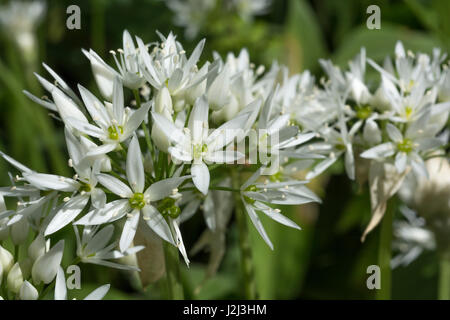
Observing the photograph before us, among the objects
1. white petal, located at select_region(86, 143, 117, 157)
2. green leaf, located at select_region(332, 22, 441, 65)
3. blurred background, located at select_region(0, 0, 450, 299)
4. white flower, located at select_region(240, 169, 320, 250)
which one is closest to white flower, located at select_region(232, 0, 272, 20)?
blurred background, located at select_region(0, 0, 450, 299)

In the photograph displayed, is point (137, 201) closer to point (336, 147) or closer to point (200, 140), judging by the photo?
point (200, 140)

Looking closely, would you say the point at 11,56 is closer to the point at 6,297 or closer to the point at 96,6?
the point at 96,6

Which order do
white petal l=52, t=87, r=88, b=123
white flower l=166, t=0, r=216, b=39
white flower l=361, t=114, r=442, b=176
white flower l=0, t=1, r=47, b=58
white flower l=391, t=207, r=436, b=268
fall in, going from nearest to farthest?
white petal l=52, t=87, r=88, b=123 < white flower l=361, t=114, r=442, b=176 < white flower l=391, t=207, r=436, b=268 < white flower l=0, t=1, r=47, b=58 < white flower l=166, t=0, r=216, b=39

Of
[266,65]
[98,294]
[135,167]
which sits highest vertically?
[266,65]

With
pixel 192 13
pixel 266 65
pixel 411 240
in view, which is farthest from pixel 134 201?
pixel 192 13

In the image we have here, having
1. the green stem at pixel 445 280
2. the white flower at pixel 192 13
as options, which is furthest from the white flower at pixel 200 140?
the white flower at pixel 192 13

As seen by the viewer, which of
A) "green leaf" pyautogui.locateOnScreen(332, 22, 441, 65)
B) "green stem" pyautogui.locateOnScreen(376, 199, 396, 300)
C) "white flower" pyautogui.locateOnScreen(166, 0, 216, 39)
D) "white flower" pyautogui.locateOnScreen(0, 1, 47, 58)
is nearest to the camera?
"green stem" pyautogui.locateOnScreen(376, 199, 396, 300)

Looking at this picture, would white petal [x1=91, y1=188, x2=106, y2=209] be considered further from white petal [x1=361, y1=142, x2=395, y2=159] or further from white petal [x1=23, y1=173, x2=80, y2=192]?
white petal [x1=361, y1=142, x2=395, y2=159]
